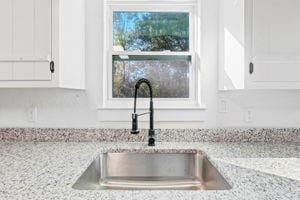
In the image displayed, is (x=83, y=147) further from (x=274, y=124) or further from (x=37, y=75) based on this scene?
(x=274, y=124)

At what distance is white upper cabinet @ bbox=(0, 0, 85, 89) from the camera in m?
1.80

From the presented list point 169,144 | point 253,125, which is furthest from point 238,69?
point 169,144

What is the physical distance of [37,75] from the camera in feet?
5.98

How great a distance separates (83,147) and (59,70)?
51cm

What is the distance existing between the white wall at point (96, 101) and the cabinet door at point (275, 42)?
0.39m

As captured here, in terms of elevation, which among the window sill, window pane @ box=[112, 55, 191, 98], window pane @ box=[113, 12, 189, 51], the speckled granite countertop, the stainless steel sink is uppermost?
window pane @ box=[113, 12, 189, 51]

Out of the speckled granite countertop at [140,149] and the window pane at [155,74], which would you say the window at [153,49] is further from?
the speckled granite countertop at [140,149]

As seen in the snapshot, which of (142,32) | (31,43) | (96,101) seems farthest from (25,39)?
(142,32)

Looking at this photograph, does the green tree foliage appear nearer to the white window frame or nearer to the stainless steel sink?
the white window frame

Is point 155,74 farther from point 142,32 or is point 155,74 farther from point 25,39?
point 25,39

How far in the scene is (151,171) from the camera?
6.18ft

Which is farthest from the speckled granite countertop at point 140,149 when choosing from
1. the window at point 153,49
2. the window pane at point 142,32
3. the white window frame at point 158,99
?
the window pane at point 142,32

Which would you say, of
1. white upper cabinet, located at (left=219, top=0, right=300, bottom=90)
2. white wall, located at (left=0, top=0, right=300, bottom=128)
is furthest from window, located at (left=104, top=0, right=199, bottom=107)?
white upper cabinet, located at (left=219, top=0, right=300, bottom=90)

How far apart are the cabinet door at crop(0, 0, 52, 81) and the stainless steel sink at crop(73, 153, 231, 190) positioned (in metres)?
0.67
